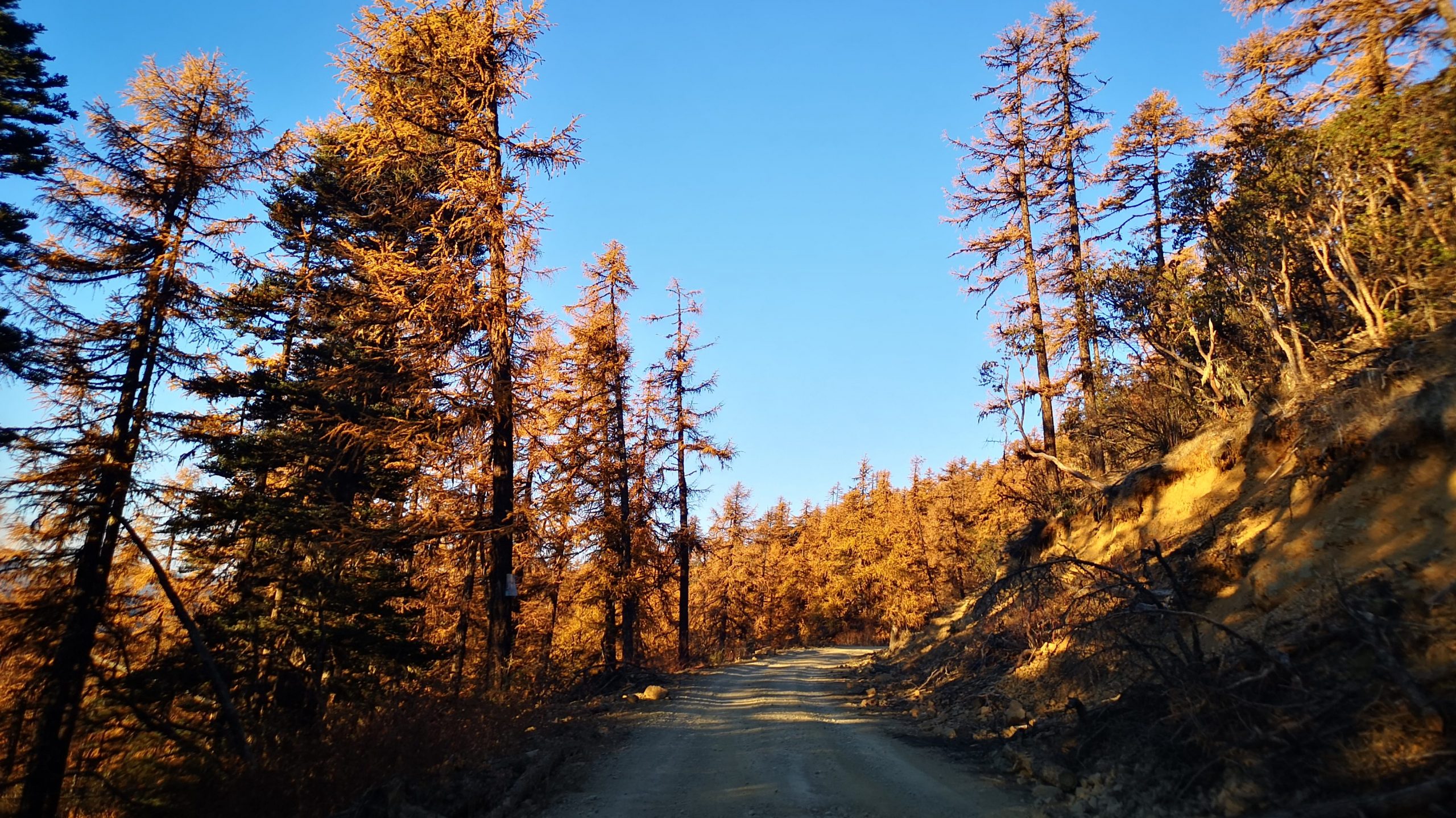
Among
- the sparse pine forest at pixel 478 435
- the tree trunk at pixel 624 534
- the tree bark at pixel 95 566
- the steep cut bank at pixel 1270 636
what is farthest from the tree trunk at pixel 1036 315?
the tree bark at pixel 95 566

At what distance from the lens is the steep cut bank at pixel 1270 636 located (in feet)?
16.9

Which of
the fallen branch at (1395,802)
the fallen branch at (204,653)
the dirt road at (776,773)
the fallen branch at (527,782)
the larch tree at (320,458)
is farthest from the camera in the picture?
the larch tree at (320,458)

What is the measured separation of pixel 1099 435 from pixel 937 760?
1281 centimetres

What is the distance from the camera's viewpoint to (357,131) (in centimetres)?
1409

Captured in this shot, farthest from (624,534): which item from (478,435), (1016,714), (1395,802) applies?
(1395,802)

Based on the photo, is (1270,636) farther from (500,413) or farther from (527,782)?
(500,413)

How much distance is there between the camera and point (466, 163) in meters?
14.8

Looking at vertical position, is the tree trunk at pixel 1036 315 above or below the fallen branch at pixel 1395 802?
above

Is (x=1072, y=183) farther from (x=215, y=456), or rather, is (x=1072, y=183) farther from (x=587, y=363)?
(x=215, y=456)

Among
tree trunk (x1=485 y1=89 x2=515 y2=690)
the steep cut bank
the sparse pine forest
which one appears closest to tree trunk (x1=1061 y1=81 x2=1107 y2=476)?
the sparse pine forest

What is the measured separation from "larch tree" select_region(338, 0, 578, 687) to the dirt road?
458cm

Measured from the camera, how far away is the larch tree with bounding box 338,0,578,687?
1405 cm

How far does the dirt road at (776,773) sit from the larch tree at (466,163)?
4577mm

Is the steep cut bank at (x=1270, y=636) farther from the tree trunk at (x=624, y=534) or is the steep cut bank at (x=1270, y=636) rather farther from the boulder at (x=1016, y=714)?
the tree trunk at (x=624, y=534)
